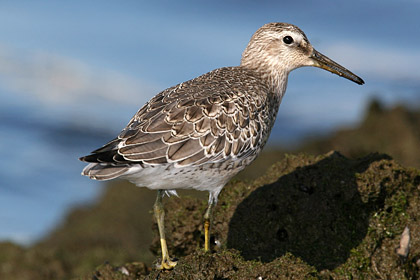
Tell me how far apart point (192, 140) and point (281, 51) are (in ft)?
7.88

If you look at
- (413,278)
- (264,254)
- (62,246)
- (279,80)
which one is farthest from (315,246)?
(62,246)

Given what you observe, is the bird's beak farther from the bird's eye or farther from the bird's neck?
the bird's neck

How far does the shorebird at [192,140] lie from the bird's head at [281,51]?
0.64 metres

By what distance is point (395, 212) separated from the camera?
24.0 ft

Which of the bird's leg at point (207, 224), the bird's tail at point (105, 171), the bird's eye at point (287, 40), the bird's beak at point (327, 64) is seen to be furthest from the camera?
the bird's beak at point (327, 64)

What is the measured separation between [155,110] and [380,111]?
951 centimetres

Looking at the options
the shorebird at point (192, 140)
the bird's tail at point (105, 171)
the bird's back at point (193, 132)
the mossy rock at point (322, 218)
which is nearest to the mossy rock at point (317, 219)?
the mossy rock at point (322, 218)

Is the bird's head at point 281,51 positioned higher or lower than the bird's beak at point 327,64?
higher

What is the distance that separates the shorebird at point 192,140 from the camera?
21.6 ft

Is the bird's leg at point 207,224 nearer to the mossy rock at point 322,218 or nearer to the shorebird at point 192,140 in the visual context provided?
the shorebird at point 192,140

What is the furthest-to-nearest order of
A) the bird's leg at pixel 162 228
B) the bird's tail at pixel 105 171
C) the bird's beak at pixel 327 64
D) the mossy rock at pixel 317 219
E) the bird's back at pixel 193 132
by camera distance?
the bird's beak at pixel 327 64 < the mossy rock at pixel 317 219 < the bird's leg at pixel 162 228 < the bird's back at pixel 193 132 < the bird's tail at pixel 105 171

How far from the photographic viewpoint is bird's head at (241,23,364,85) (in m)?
8.49

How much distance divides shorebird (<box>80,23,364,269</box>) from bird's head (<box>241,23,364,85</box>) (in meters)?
0.64

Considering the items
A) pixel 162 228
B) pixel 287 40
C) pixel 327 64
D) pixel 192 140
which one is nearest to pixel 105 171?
pixel 192 140
